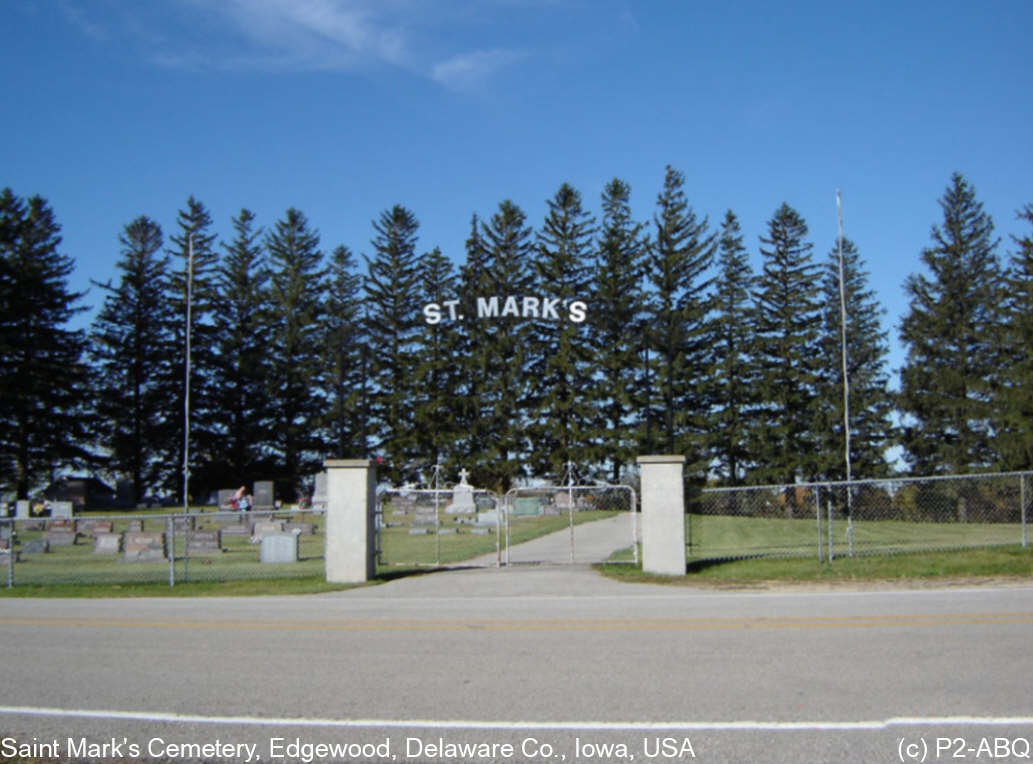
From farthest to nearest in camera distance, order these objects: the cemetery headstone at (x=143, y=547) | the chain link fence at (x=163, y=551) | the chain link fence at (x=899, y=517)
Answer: the cemetery headstone at (x=143, y=547) → the chain link fence at (x=163, y=551) → the chain link fence at (x=899, y=517)

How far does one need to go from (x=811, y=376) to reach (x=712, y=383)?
543 cm

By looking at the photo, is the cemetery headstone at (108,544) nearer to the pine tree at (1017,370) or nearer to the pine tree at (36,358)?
the pine tree at (36,358)

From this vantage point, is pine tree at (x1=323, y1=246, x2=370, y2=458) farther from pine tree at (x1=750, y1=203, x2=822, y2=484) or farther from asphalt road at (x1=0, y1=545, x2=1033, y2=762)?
asphalt road at (x1=0, y1=545, x2=1033, y2=762)

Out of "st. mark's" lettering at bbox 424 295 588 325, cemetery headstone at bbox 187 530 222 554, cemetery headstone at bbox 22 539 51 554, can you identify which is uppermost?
"st. mark's" lettering at bbox 424 295 588 325

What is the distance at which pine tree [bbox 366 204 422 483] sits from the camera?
5344 centimetres

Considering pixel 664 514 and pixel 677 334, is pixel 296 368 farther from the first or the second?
pixel 664 514

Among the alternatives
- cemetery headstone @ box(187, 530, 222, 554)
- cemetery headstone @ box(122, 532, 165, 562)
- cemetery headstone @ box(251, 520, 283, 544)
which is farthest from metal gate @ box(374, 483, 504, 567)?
cemetery headstone @ box(122, 532, 165, 562)

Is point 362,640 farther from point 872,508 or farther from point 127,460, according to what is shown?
point 127,460

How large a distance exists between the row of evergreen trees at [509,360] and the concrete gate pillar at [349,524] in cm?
3497

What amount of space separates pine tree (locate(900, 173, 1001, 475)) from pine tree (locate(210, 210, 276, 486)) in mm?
37688

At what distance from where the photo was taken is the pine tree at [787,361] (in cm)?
4947

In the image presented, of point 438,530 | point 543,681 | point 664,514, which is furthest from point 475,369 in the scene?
point 543,681

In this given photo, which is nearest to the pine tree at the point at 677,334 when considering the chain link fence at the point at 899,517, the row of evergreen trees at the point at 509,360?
the row of evergreen trees at the point at 509,360

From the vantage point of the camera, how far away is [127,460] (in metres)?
55.5
